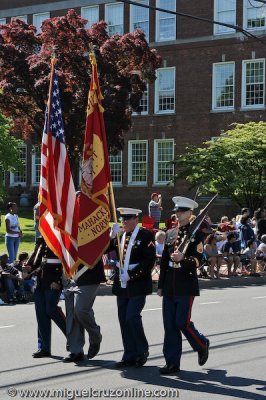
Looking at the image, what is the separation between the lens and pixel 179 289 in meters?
8.83

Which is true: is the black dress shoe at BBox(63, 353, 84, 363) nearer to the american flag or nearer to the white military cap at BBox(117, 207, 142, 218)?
the american flag

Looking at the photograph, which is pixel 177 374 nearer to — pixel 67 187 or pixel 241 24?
pixel 67 187

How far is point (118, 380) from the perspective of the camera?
8422 mm

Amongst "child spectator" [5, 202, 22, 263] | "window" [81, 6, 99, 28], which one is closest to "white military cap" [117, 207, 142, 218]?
"child spectator" [5, 202, 22, 263]

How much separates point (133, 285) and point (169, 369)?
1.12m

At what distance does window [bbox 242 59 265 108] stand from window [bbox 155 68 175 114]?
13.1ft

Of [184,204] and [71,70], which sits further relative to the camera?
[71,70]

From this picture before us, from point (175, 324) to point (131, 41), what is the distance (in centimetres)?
2568

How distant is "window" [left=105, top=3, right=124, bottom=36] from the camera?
43.2 meters

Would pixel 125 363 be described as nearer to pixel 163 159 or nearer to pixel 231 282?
pixel 231 282

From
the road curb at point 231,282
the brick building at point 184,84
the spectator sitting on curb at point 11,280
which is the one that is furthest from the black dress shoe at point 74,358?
the brick building at point 184,84

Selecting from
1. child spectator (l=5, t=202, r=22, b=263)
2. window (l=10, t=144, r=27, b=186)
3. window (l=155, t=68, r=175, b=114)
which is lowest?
child spectator (l=5, t=202, r=22, b=263)

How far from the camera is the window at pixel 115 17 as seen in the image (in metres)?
43.2

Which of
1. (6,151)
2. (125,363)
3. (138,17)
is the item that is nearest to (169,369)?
(125,363)
